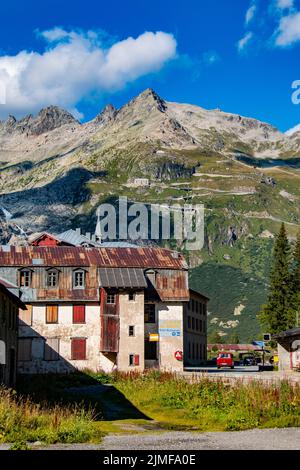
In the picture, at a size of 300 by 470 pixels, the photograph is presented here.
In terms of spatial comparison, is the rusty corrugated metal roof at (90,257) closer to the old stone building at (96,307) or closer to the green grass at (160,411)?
the old stone building at (96,307)

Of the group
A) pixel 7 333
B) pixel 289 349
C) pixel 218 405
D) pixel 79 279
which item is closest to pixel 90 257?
pixel 79 279

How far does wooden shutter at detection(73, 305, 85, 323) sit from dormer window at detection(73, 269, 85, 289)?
6.19 feet

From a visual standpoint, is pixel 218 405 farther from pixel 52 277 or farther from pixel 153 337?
pixel 52 277

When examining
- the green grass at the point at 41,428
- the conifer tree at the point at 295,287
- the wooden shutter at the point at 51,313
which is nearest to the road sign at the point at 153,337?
the wooden shutter at the point at 51,313

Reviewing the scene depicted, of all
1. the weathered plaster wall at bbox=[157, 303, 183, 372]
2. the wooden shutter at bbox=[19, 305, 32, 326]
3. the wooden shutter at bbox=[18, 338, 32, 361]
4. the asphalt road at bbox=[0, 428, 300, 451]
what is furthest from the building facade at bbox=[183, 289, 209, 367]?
the asphalt road at bbox=[0, 428, 300, 451]

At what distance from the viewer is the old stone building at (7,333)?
41.4 m

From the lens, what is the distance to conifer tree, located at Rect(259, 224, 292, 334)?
93250 millimetres

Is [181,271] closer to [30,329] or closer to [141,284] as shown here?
[141,284]

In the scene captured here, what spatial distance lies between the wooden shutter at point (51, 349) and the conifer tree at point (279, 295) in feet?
121

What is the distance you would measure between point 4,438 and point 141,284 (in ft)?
142

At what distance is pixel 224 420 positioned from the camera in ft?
92.3
